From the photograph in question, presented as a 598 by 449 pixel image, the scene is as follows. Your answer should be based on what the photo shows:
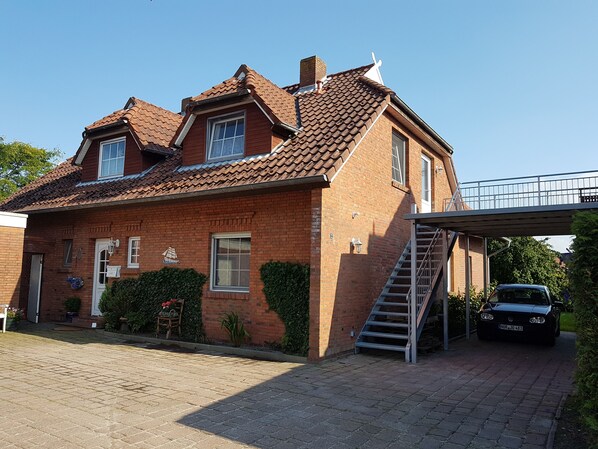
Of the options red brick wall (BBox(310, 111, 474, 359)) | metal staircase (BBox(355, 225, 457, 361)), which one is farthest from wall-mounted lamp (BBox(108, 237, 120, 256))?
metal staircase (BBox(355, 225, 457, 361))

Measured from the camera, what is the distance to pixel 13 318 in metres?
13.2

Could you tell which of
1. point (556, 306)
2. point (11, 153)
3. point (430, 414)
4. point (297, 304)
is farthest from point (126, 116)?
point (11, 153)

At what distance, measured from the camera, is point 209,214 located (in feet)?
37.1

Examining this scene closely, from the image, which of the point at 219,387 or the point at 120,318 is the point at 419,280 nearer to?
the point at 219,387

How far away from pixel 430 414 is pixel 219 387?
3179 millimetres

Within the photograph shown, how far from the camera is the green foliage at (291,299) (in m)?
9.35

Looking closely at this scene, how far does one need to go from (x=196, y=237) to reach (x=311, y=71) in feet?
23.5

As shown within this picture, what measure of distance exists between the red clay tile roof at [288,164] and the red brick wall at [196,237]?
597mm

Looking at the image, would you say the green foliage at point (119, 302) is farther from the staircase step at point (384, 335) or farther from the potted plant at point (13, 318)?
the staircase step at point (384, 335)

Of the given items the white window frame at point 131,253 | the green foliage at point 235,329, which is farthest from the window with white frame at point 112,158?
the green foliage at point 235,329

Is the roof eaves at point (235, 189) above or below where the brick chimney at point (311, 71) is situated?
below

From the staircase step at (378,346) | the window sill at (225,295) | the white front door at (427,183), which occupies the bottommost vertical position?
the staircase step at (378,346)

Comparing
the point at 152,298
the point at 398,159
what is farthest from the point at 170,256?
the point at 398,159

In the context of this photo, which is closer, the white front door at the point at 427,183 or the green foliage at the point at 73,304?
the green foliage at the point at 73,304
